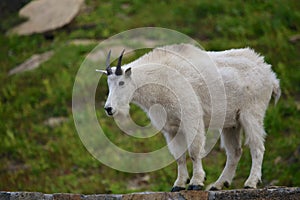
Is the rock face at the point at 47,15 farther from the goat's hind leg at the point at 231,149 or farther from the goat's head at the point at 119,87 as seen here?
→ the goat's head at the point at 119,87

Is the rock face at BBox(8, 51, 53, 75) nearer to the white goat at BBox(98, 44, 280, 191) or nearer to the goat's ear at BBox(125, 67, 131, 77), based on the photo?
the white goat at BBox(98, 44, 280, 191)

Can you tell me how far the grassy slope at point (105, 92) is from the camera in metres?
12.9

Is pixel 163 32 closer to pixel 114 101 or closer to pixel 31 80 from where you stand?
pixel 31 80

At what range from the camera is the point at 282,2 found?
18.4 m

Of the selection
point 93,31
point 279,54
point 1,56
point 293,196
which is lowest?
point 1,56

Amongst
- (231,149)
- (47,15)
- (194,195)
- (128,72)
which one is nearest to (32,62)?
(47,15)

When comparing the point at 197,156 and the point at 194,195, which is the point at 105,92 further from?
the point at 194,195

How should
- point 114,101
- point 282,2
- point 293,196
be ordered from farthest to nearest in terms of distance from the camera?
point 282,2 < point 114,101 < point 293,196

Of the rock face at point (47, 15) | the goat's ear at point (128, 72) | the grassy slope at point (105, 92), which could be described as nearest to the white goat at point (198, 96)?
the goat's ear at point (128, 72)

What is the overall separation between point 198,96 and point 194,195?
5.09 feet

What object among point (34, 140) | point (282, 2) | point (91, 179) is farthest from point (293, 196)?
point (282, 2)

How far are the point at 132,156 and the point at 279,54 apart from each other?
480cm

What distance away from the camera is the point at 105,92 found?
1582 cm

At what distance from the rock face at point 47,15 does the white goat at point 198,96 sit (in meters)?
11.3
